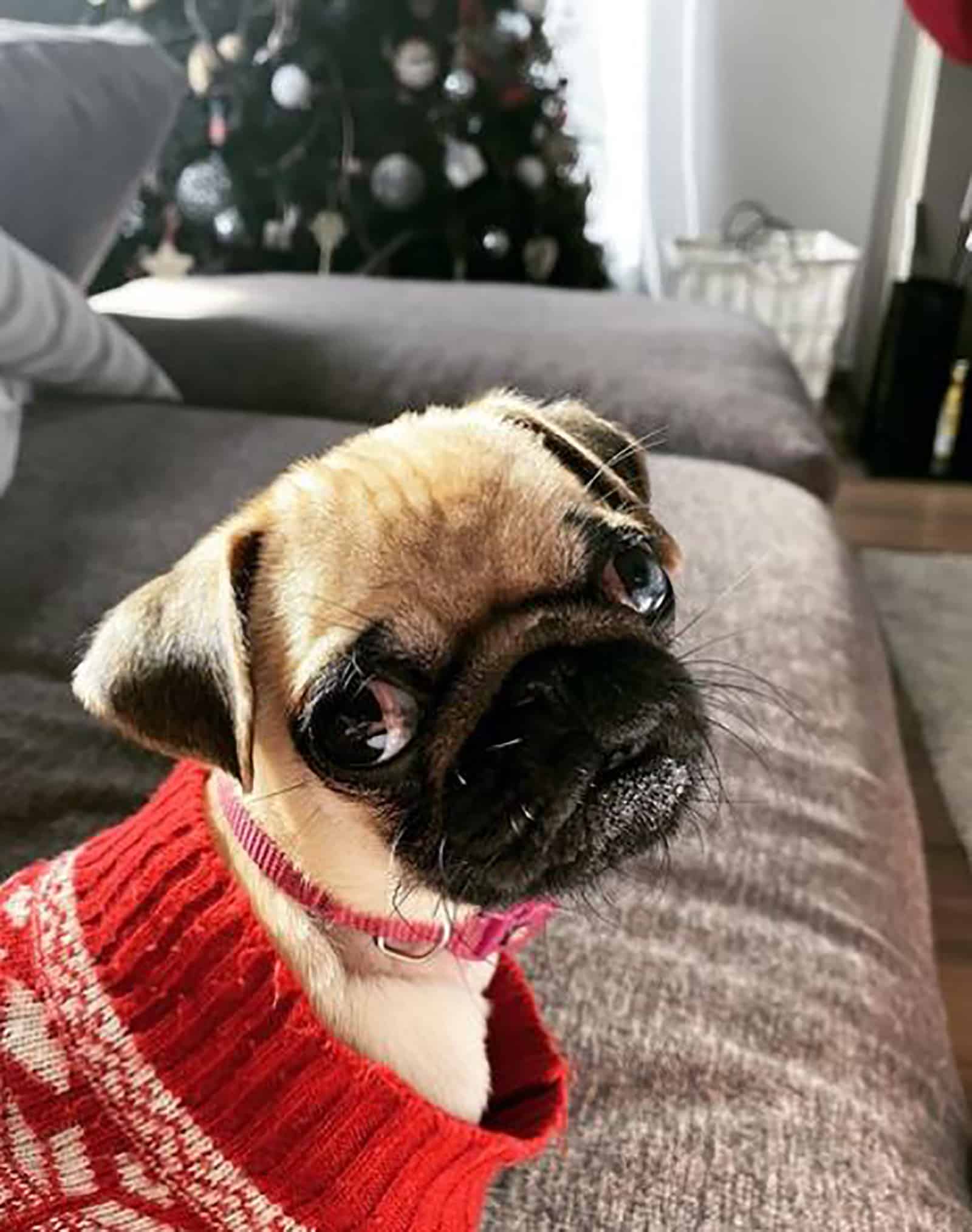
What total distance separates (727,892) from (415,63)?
266cm

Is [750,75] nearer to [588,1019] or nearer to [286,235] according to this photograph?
[286,235]

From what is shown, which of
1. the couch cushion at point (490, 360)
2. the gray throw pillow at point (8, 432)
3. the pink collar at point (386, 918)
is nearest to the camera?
the pink collar at point (386, 918)

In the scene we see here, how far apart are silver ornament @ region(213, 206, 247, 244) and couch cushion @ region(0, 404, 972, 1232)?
1.78 m

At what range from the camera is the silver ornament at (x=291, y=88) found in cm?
323

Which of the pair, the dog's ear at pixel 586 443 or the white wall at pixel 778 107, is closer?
the dog's ear at pixel 586 443

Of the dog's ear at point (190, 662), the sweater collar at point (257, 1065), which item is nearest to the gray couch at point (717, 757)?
the sweater collar at point (257, 1065)

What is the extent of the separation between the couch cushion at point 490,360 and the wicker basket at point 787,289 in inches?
48.8

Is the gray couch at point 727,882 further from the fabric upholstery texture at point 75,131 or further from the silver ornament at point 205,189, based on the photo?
the silver ornament at point 205,189

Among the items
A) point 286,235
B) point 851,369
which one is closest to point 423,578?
point 286,235

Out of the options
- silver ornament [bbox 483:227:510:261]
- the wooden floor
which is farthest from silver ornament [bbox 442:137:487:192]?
the wooden floor

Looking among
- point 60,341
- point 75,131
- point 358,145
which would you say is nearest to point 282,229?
point 358,145

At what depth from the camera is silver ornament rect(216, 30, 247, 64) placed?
3240mm

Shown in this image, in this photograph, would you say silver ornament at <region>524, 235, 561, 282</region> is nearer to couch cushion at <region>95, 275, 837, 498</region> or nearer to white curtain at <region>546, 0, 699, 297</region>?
white curtain at <region>546, 0, 699, 297</region>

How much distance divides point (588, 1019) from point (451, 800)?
1.11ft
